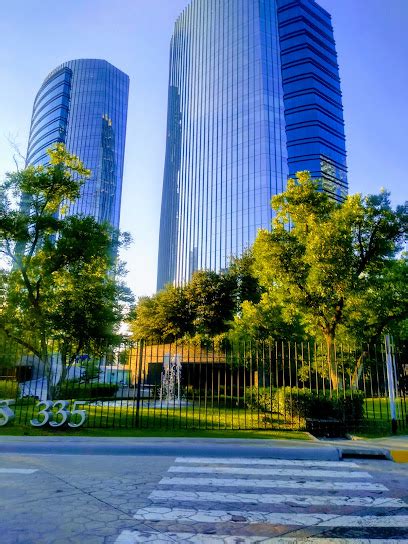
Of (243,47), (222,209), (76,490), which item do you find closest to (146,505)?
(76,490)

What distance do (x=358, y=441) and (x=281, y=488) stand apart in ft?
18.0

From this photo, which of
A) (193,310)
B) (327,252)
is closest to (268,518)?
(327,252)

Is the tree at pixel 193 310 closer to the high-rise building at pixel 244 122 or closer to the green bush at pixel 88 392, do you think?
the green bush at pixel 88 392

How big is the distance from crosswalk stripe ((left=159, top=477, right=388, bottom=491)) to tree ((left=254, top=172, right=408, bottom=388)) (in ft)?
30.9

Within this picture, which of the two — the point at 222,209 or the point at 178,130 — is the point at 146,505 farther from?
the point at 178,130

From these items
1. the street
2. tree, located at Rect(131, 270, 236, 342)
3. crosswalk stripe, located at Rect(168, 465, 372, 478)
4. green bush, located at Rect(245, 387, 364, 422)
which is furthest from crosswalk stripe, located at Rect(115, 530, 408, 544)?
tree, located at Rect(131, 270, 236, 342)

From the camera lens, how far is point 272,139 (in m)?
99.1

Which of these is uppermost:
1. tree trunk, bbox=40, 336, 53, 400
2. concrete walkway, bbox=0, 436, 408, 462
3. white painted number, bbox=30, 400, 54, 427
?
tree trunk, bbox=40, 336, 53, 400

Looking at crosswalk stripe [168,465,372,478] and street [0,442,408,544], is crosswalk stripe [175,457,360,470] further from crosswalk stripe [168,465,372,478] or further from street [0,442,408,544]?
crosswalk stripe [168,465,372,478]

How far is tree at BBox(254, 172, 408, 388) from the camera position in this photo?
15719mm

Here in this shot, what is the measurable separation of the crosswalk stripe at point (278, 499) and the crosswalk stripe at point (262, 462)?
237 cm

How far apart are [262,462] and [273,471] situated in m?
0.91

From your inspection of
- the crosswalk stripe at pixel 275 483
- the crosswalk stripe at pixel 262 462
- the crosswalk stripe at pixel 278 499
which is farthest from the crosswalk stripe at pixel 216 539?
the crosswalk stripe at pixel 262 462

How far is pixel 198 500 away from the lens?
5.64 meters
